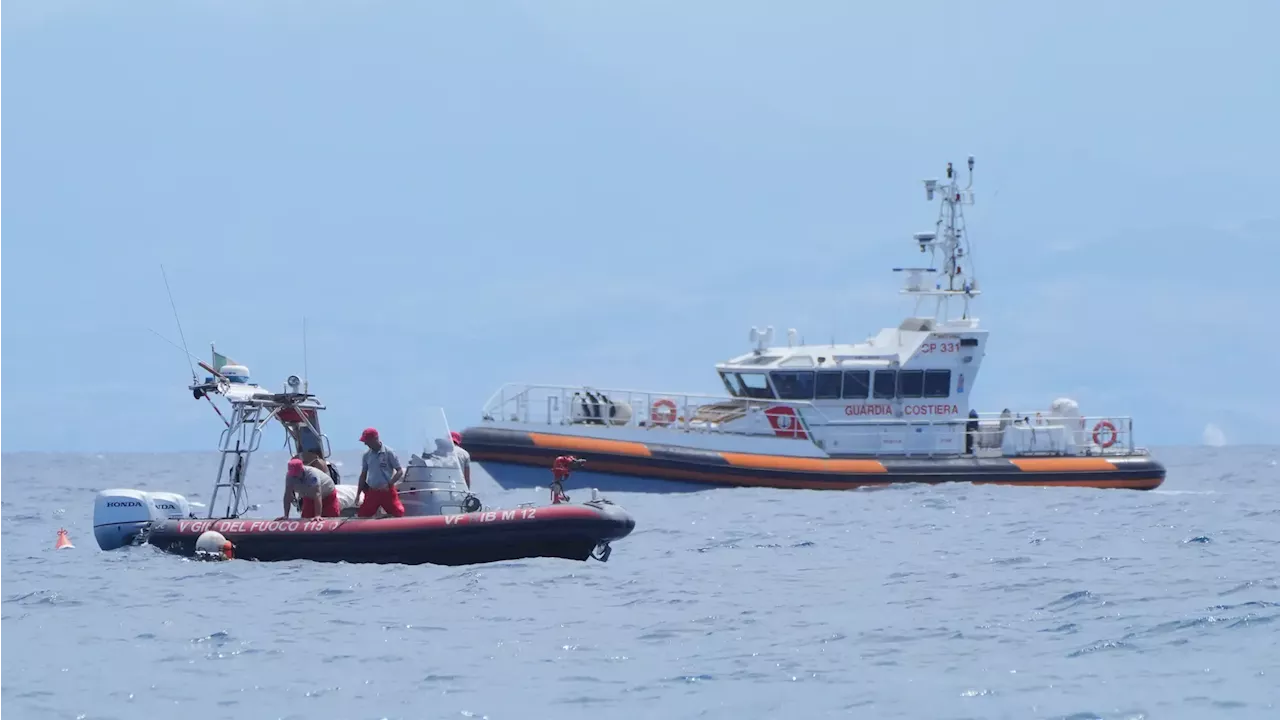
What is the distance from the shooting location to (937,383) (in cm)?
2750

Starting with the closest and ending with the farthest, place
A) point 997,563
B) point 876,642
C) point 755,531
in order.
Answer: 1. point 876,642
2. point 997,563
3. point 755,531

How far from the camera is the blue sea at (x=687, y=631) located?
32.9 ft

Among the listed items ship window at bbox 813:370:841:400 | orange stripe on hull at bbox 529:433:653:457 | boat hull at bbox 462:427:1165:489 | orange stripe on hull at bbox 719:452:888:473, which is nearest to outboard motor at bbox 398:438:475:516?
boat hull at bbox 462:427:1165:489

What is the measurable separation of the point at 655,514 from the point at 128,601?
985 cm

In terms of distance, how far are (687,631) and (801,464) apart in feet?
45.0

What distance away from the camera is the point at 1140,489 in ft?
92.6

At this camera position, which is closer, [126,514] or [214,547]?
[214,547]

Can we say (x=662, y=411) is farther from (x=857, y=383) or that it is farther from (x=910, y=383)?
(x=910, y=383)

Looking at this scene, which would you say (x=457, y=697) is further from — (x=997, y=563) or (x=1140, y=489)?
(x=1140, y=489)

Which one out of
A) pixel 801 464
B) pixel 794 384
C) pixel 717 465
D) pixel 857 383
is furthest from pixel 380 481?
pixel 857 383

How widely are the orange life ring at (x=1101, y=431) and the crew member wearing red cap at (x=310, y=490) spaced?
53.3 feet

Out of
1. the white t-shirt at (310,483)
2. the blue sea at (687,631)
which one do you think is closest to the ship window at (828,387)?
the blue sea at (687,631)

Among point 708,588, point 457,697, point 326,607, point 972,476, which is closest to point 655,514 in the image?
point 972,476

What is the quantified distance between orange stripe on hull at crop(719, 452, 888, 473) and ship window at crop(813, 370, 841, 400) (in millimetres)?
1219
